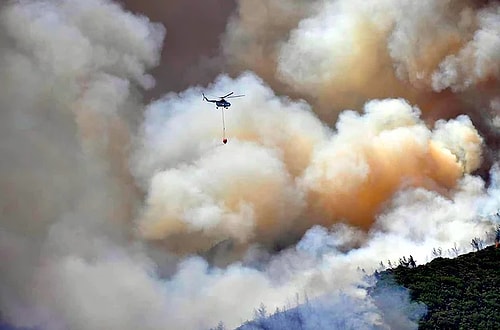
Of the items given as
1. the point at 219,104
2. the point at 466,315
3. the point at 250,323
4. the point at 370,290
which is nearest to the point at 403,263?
the point at 370,290

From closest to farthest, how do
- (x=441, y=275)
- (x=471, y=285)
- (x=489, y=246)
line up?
(x=471, y=285) < (x=441, y=275) < (x=489, y=246)

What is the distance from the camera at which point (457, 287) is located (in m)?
150

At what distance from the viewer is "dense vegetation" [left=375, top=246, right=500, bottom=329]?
128375mm

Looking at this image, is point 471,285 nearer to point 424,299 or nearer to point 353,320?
point 424,299

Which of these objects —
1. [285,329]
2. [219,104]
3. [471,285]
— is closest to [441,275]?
[471,285]

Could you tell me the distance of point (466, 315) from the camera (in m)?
130

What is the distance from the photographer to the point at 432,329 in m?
128

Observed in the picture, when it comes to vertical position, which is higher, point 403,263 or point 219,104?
point 219,104

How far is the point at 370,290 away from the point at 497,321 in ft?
139

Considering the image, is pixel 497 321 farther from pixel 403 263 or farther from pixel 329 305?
pixel 403 263

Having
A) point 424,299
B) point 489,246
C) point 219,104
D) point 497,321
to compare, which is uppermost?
point 219,104

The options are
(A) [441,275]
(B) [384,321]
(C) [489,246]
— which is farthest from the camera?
(C) [489,246]

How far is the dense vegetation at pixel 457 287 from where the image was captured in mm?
128375

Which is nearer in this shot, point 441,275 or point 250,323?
point 441,275
